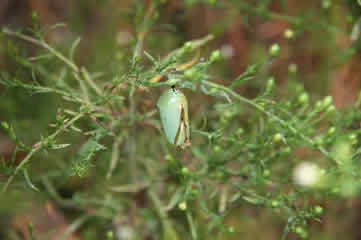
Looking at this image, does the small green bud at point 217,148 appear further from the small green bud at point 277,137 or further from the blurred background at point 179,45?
the blurred background at point 179,45

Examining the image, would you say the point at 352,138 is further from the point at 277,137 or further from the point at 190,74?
the point at 190,74

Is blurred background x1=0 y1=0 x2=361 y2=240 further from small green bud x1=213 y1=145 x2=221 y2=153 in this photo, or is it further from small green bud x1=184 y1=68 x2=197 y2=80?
small green bud x1=184 y1=68 x2=197 y2=80

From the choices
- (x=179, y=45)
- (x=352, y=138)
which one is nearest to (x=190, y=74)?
(x=352, y=138)

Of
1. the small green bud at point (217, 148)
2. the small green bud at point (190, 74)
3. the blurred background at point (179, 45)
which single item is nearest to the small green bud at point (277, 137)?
the small green bud at point (217, 148)

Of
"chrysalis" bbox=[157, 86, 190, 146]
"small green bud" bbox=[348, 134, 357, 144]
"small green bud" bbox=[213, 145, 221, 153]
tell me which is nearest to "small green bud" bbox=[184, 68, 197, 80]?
"chrysalis" bbox=[157, 86, 190, 146]

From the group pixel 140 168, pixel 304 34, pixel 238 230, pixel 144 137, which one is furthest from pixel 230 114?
pixel 304 34

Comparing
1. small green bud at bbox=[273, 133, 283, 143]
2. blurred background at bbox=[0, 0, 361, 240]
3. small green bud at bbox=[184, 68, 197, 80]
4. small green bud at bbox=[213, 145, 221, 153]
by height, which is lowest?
small green bud at bbox=[273, 133, 283, 143]

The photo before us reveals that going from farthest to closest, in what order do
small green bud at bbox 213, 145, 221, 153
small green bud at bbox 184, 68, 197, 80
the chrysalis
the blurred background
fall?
the blurred background → small green bud at bbox 213, 145, 221, 153 → the chrysalis → small green bud at bbox 184, 68, 197, 80
